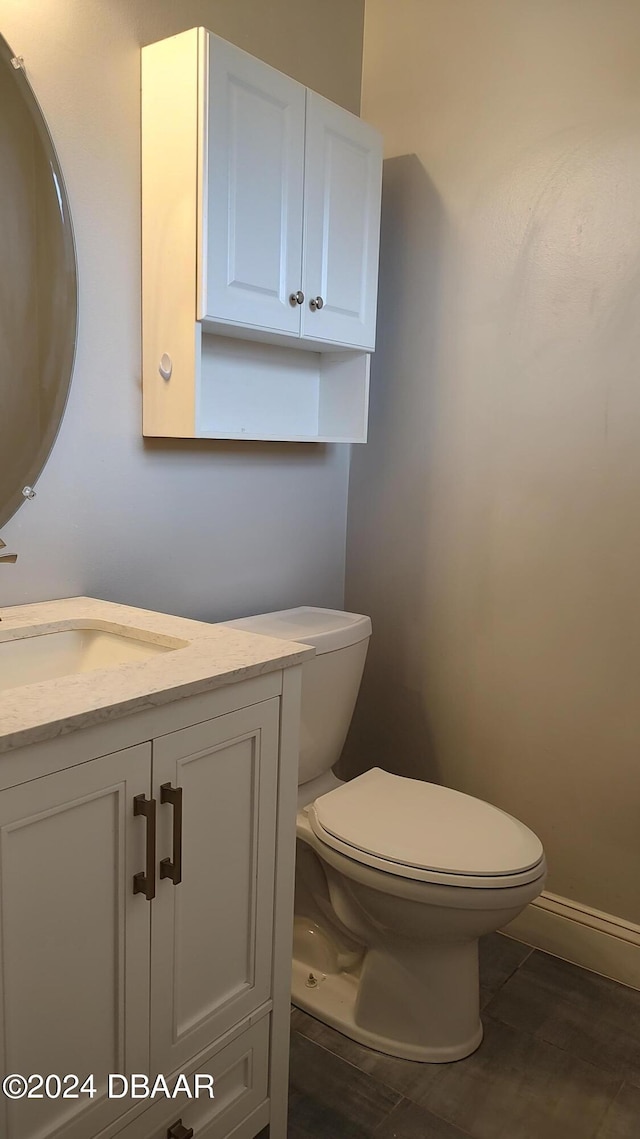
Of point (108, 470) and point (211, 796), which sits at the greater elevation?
point (108, 470)

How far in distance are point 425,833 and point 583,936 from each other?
25.0 inches

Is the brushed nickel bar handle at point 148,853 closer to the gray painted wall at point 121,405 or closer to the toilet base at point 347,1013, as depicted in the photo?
the gray painted wall at point 121,405

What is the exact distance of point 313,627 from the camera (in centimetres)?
185

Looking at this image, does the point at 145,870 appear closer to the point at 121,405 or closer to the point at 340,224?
the point at 121,405

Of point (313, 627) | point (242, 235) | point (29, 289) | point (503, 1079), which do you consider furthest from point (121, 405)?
point (503, 1079)

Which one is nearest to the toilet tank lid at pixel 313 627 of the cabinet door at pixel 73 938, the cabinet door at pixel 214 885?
the cabinet door at pixel 214 885

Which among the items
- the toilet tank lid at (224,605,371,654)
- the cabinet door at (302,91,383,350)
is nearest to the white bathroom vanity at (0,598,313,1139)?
the toilet tank lid at (224,605,371,654)

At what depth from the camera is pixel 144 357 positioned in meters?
1.63

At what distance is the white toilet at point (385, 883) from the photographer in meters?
1.52

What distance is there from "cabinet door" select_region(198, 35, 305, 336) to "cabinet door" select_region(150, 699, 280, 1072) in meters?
0.81

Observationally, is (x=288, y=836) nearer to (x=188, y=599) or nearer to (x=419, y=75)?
(x=188, y=599)

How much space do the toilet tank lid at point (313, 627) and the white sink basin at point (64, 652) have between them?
411mm

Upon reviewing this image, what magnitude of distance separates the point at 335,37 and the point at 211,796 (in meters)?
1.84

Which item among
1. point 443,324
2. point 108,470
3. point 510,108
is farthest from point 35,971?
point 510,108
